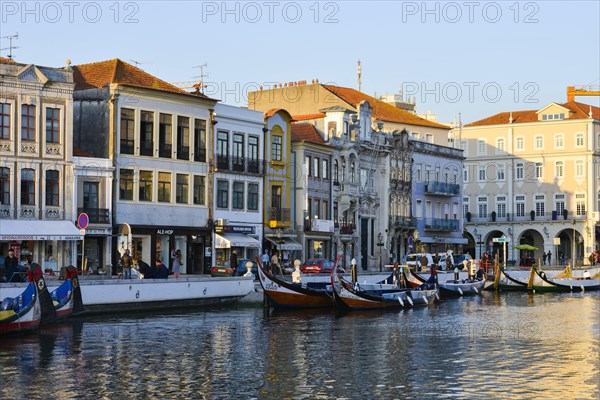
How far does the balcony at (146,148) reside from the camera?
5669 centimetres

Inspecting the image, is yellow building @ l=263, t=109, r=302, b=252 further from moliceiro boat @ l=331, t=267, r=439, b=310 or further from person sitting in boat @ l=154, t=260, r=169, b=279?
person sitting in boat @ l=154, t=260, r=169, b=279

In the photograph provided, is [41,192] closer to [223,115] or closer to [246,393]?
[223,115]

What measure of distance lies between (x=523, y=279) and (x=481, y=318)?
25.8 meters

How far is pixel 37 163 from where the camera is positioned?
5166 centimetres

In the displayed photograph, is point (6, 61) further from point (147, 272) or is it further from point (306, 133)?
point (306, 133)

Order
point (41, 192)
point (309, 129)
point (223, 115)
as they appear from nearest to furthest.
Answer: point (41, 192) < point (223, 115) < point (309, 129)

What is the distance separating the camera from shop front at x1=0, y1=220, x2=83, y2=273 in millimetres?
49281

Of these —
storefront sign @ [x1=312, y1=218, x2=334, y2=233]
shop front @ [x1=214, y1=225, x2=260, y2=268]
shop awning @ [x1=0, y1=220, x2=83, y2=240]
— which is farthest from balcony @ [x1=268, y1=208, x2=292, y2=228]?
shop awning @ [x1=0, y1=220, x2=83, y2=240]

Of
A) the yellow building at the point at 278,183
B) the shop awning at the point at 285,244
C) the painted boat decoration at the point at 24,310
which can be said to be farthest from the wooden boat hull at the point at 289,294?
the yellow building at the point at 278,183

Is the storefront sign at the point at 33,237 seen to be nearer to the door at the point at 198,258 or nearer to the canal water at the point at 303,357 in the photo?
the door at the point at 198,258

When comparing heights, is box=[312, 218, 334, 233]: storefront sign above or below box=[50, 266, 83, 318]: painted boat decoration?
above

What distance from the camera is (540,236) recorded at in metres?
103

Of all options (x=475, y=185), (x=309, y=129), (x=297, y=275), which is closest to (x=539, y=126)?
(x=475, y=185)

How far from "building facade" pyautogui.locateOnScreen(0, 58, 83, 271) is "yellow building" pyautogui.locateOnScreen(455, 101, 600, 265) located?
178 ft
